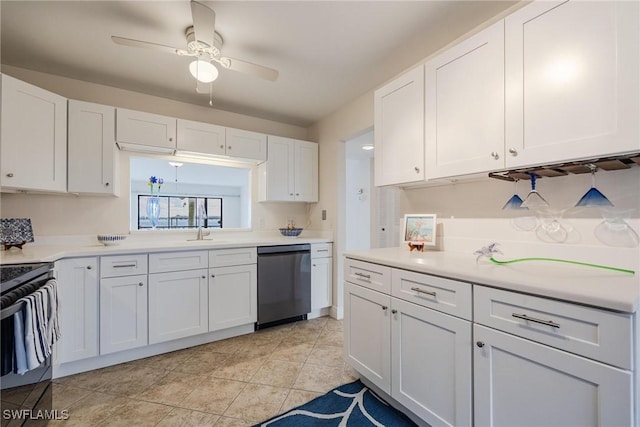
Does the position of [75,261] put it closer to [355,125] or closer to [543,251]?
[355,125]

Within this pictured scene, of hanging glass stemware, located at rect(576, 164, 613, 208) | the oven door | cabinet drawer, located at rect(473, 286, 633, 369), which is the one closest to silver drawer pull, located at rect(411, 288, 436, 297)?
cabinet drawer, located at rect(473, 286, 633, 369)

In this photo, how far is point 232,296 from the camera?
104 inches

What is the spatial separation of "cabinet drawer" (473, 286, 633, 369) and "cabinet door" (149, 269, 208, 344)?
2247 mm

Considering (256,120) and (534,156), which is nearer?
(534,156)

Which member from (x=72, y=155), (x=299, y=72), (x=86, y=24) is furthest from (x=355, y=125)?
(x=72, y=155)

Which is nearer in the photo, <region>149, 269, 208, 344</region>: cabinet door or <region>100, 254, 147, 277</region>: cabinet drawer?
<region>100, 254, 147, 277</region>: cabinet drawer

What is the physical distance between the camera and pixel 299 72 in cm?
242

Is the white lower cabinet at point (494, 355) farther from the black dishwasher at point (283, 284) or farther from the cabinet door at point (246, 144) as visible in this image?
the cabinet door at point (246, 144)

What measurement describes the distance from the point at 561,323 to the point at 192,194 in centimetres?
319

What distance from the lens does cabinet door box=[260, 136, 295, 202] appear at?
3223 millimetres

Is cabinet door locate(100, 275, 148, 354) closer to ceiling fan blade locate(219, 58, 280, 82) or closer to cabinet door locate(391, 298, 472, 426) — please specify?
ceiling fan blade locate(219, 58, 280, 82)

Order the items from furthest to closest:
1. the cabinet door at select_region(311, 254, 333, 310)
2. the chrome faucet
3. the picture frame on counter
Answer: the cabinet door at select_region(311, 254, 333, 310) < the chrome faucet < the picture frame on counter

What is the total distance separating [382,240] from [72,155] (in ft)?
14.3

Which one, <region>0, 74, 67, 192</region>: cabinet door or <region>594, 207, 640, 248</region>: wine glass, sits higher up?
<region>0, 74, 67, 192</region>: cabinet door
